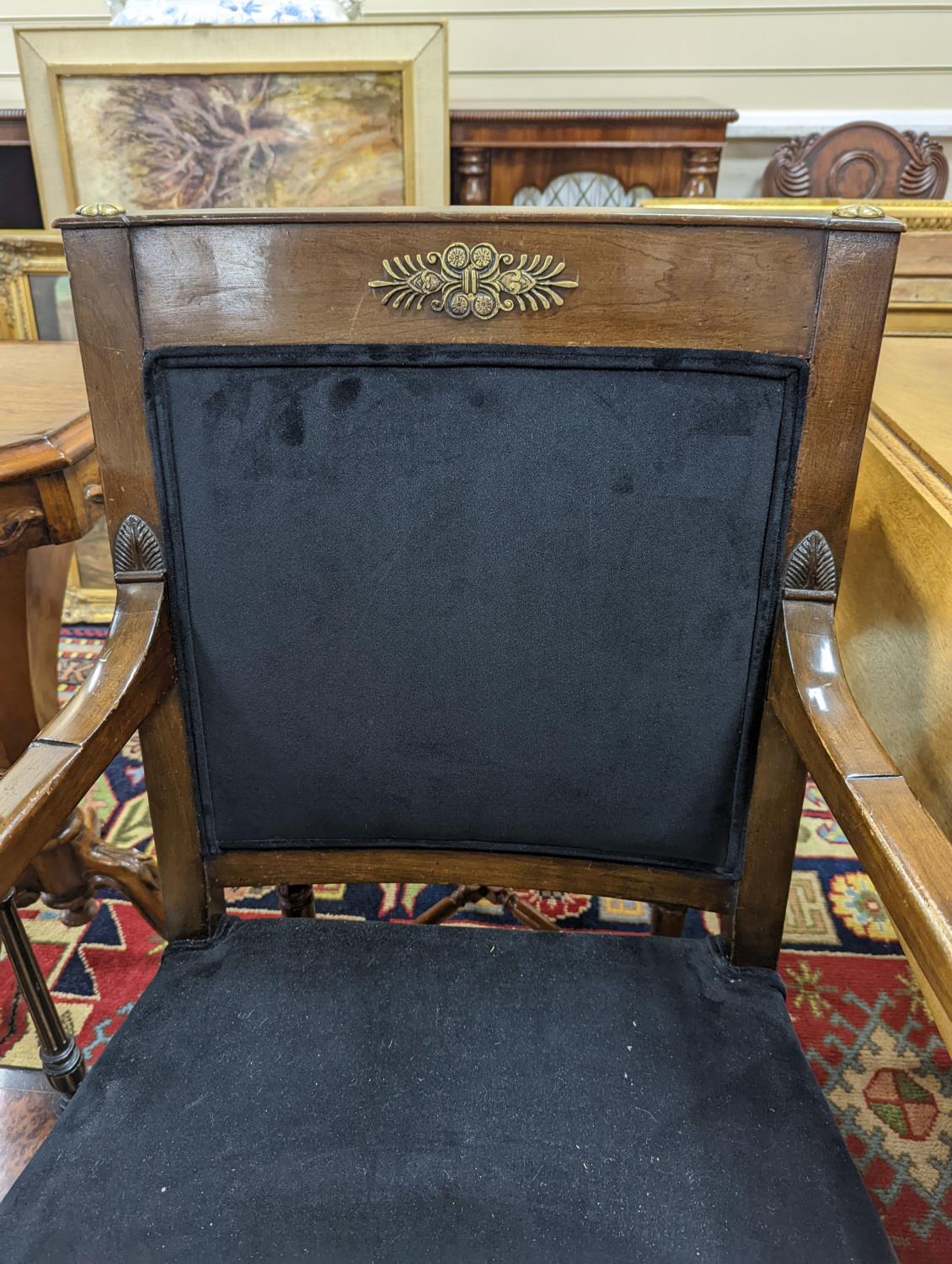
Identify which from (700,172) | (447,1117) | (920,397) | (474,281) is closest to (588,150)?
(700,172)

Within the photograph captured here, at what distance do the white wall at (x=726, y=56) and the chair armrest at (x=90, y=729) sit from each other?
2.27m

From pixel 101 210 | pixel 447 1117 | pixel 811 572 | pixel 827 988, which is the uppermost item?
pixel 101 210

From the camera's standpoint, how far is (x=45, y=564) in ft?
4.16

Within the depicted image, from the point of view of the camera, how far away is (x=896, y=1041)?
1232 mm

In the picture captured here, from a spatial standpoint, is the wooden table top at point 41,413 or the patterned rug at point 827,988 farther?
the patterned rug at point 827,988

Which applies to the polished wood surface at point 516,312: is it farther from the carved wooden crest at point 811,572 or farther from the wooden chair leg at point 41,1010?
the wooden chair leg at point 41,1010

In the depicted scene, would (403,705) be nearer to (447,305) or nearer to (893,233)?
(447,305)

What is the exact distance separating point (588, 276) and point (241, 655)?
381mm

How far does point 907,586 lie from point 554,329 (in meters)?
0.46

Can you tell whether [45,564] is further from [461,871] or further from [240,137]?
[240,137]

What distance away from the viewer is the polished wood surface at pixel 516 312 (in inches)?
23.2

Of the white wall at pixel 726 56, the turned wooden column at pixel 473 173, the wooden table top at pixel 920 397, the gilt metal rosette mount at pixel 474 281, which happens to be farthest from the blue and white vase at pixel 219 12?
A: the gilt metal rosette mount at pixel 474 281

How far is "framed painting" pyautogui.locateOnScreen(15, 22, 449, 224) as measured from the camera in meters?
1.79

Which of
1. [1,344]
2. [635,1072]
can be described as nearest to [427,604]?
[635,1072]
